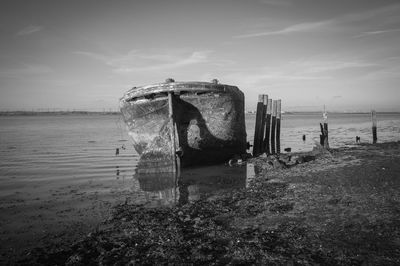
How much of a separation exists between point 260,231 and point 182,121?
21.2ft

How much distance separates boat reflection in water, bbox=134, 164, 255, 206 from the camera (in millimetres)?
6781

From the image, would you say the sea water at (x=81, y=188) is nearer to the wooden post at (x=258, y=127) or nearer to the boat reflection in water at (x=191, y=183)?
the boat reflection in water at (x=191, y=183)

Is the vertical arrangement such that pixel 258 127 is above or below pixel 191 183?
above

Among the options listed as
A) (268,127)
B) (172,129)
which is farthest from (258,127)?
(172,129)

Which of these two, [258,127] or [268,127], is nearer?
[258,127]

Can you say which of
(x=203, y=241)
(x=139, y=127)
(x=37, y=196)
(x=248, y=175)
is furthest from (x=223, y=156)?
(x=203, y=241)

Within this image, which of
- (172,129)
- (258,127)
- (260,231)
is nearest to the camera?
(260,231)

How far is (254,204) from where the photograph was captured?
5547mm

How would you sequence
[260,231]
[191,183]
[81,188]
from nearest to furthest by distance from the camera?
[260,231], [81,188], [191,183]

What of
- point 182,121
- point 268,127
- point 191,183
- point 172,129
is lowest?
point 191,183

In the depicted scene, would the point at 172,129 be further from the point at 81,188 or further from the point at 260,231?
the point at 260,231

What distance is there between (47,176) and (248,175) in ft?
21.8

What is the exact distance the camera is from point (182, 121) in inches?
402

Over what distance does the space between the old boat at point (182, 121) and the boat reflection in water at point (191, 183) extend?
0.63 m
